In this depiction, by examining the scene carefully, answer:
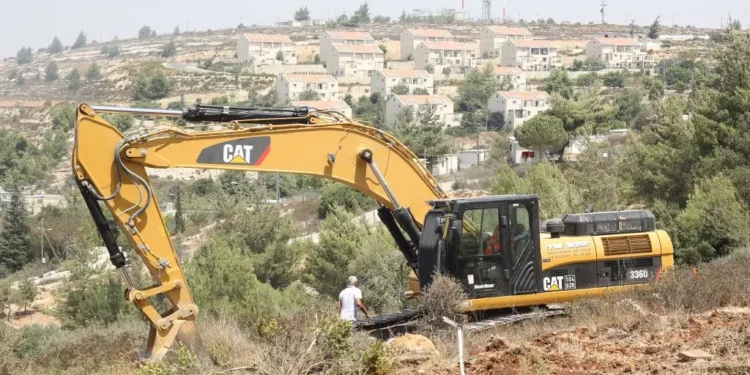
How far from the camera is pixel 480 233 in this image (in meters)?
14.4

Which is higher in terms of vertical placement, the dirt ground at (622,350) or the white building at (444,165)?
the dirt ground at (622,350)

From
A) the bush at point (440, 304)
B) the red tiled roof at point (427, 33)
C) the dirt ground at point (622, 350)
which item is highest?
the dirt ground at point (622, 350)

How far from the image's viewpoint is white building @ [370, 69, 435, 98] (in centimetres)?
14450

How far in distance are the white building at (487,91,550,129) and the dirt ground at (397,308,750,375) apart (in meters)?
110

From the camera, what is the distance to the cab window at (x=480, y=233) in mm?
14305

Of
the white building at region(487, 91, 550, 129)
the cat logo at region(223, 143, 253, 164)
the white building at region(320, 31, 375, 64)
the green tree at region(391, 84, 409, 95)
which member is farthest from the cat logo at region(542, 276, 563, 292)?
the white building at region(320, 31, 375, 64)

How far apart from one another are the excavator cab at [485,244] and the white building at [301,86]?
127m

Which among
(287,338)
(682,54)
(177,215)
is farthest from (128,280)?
(682,54)

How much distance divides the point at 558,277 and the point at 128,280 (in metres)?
5.96

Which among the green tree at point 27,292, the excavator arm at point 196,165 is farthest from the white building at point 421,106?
the excavator arm at point 196,165

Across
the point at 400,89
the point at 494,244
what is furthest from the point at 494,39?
the point at 494,244

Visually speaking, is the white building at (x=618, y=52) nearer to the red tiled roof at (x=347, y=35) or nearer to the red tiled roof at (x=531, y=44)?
the red tiled roof at (x=531, y=44)

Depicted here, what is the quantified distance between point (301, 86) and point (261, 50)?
137ft

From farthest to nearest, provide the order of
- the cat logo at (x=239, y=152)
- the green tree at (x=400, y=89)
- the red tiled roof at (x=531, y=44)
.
A: the red tiled roof at (x=531, y=44) < the green tree at (x=400, y=89) < the cat logo at (x=239, y=152)
